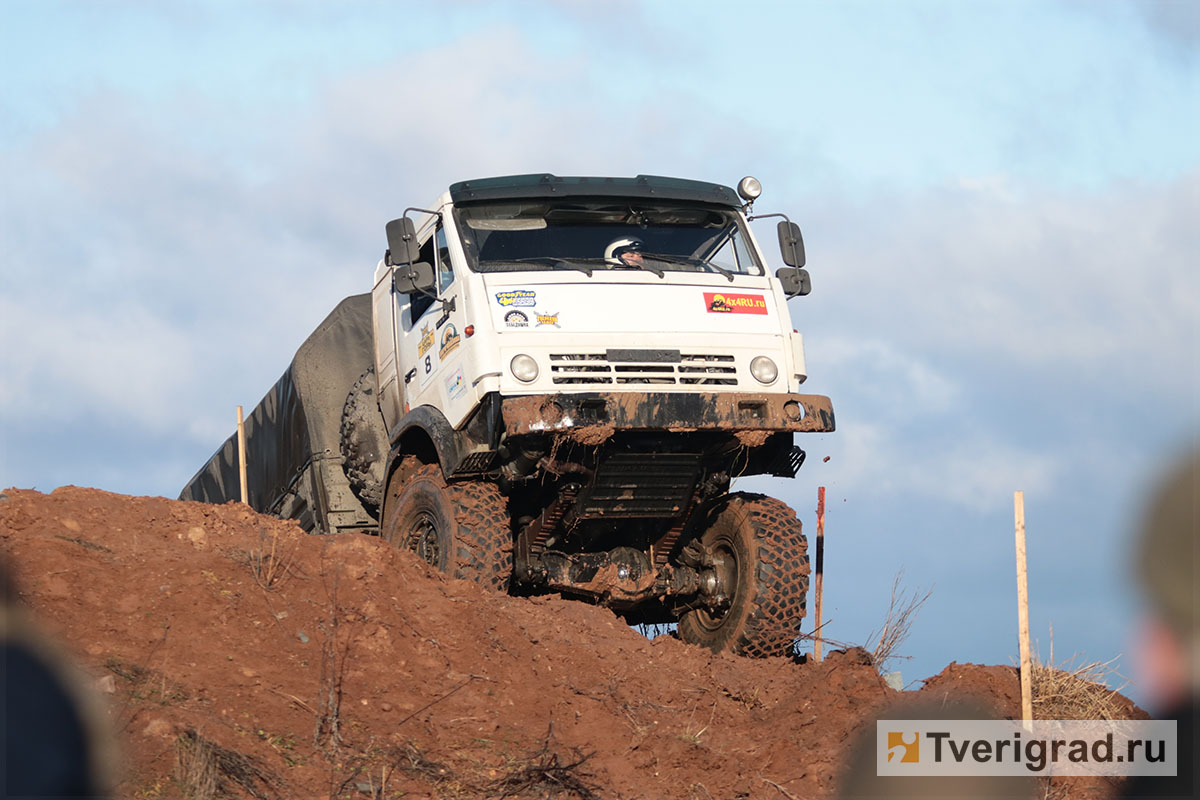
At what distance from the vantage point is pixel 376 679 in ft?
26.1

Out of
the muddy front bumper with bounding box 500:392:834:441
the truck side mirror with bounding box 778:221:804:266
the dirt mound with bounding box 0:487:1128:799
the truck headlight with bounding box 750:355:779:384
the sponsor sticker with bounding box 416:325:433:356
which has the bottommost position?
the dirt mound with bounding box 0:487:1128:799

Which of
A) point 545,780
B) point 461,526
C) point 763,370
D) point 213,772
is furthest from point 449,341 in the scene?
point 213,772

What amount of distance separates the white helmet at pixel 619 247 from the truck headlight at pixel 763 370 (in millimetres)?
1362

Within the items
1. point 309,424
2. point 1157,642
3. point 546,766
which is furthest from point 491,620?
point 1157,642

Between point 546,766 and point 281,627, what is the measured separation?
2.09 m

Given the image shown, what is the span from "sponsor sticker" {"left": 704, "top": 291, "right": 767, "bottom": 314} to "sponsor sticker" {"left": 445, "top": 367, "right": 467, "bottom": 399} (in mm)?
1889

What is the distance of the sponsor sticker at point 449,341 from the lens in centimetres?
993

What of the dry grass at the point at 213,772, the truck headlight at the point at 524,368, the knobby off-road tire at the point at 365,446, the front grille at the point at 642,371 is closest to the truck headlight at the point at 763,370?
the front grille at the point at 642,371

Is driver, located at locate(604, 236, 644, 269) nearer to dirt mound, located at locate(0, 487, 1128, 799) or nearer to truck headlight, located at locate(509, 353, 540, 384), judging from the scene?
truck headlight, located at locate(509, 353, 540, 384)

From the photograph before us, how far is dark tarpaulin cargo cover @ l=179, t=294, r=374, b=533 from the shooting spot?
12375mm

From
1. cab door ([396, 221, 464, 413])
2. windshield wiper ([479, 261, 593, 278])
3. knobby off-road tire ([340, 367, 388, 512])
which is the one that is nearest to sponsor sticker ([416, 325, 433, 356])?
cab door ([396, 221, 464, 413])

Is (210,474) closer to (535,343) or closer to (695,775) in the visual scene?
(535,343)

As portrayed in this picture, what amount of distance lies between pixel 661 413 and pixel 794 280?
2076mm

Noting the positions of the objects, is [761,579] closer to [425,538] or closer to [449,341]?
[425,538]
